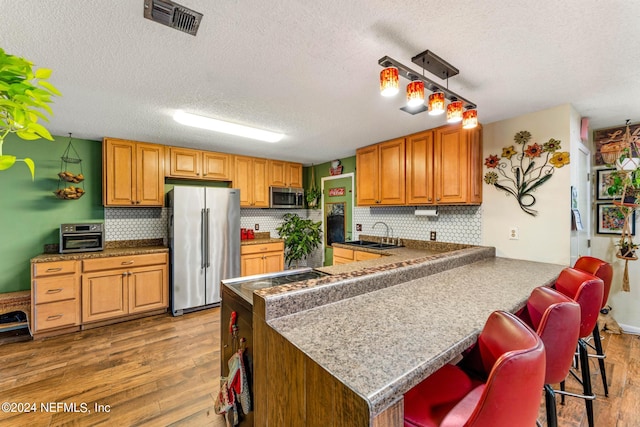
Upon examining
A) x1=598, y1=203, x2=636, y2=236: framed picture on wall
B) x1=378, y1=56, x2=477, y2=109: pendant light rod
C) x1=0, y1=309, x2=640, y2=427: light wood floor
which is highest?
x1=378, y1=56, x2=477, y2=109: pendant light rod

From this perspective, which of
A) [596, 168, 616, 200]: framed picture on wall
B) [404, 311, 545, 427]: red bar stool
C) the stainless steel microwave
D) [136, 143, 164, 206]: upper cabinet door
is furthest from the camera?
the stainless steel microwave

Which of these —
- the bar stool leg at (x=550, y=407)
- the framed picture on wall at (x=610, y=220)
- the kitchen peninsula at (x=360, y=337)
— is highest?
the framed picture on wall at (x=610, y=220)

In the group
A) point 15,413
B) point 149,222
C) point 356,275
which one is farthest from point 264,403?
point 149,222

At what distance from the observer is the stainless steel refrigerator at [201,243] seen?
356 cm

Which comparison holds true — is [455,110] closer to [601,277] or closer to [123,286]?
[601,277]

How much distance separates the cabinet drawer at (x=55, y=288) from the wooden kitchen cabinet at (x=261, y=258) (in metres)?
1.92

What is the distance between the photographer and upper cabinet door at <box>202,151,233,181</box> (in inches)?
162

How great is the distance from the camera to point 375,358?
883mm

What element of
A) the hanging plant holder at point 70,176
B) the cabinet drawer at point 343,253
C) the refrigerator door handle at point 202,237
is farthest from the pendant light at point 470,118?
the hanging plant holder at point 70,176

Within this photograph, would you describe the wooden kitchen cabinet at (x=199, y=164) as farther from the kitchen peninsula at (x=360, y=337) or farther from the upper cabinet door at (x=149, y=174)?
the kitchen peninsula at (x=360, y=337)

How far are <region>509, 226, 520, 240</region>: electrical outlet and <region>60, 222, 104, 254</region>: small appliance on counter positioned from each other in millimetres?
4650

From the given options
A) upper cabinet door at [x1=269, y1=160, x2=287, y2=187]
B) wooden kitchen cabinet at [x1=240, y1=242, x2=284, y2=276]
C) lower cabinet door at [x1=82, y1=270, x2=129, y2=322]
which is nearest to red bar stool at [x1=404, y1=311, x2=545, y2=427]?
wooden kitchen cabinet at [x1=240, y1=242, x2=284, y2=276]

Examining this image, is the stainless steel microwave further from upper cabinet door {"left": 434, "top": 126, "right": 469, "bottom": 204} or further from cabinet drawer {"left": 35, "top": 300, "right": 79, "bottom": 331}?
cabinet drawer {"left": 35, "top": 300, "right": 79, "bottom": 331}

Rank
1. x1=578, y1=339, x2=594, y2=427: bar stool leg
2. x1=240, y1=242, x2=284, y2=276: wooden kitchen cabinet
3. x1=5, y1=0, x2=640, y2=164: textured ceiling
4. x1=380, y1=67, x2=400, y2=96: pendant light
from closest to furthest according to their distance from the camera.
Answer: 1. x1=5, y1=0, x2=640, y2=164: textured ceiling
2. x1=380, y1=67, x2=400, y2=96: pendant light
3. x1=578, y1=339, x2=594, y2=427: bar stool leg
4. x1=240, y1=242, x2=284, y2=276: wooden kitchen cabinet
